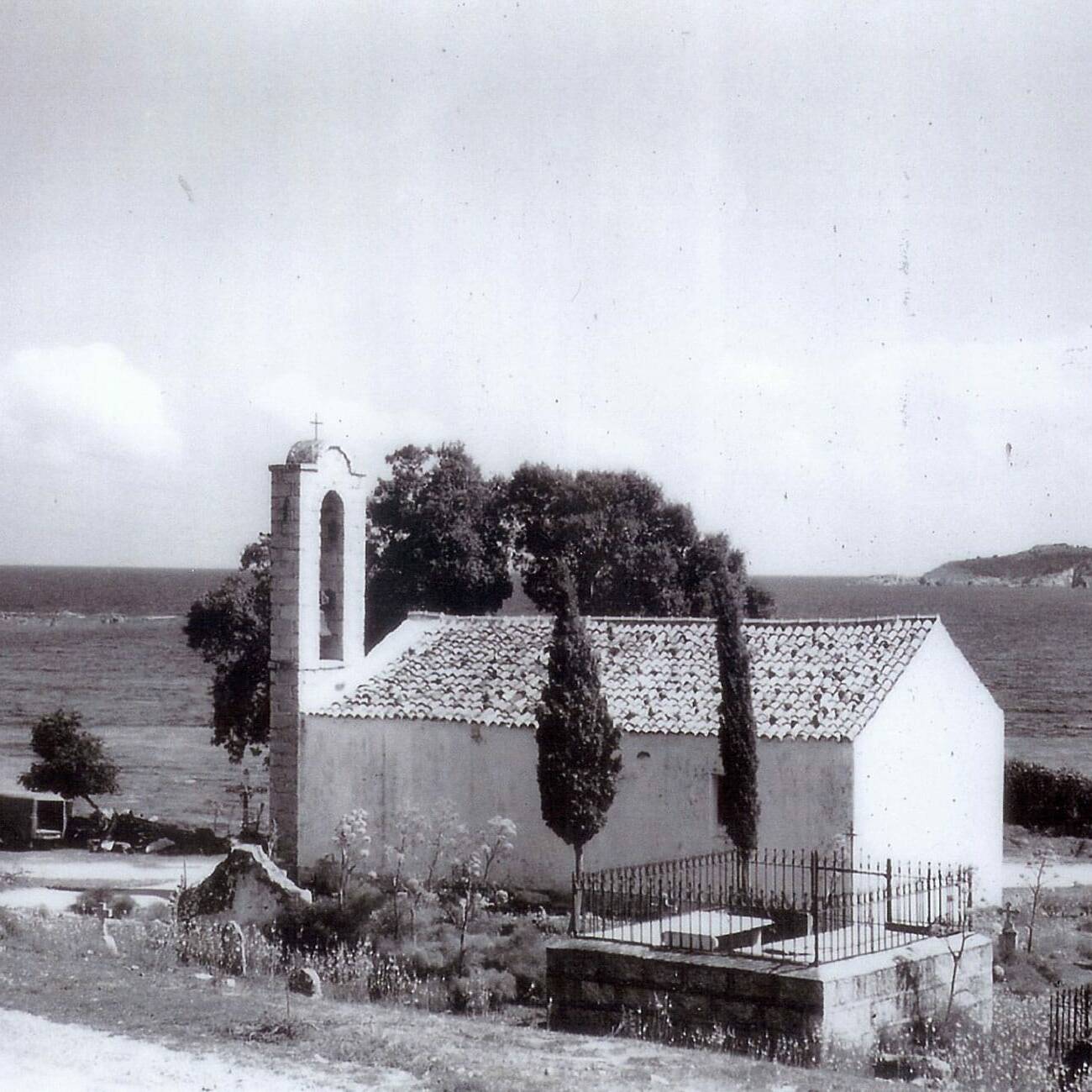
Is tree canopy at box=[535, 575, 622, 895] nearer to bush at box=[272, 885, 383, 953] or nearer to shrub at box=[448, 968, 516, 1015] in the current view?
bush at box=[272, 885, 383, 953]

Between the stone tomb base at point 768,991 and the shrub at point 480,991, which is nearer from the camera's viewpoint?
the stone tomb base at point 768,991

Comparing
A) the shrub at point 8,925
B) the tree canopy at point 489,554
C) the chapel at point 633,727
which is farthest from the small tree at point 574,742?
the tree canopy at point 489,554

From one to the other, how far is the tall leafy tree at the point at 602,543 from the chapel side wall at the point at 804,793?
52.9 feet

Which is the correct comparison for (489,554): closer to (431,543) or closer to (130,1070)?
(431,543)

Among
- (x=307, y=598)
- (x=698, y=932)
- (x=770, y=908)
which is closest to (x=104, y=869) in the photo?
(x=307, y=598)

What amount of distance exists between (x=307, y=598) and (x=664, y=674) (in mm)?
6449

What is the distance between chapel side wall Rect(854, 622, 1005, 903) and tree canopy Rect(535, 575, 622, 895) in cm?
Result: 394

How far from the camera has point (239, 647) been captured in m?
35.1

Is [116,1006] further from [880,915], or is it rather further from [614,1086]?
[880,915]

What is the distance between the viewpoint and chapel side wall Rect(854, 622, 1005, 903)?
76.0 feet

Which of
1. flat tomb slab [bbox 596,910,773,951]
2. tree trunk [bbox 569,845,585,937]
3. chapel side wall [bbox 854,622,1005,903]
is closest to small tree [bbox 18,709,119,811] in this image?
tree trunk [bbox 569,845,585,937]

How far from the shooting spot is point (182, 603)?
174625 mm

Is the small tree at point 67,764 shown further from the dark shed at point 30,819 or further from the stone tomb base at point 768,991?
the stone tomb base at point 768,991

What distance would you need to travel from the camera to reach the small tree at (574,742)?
22.4 meters
